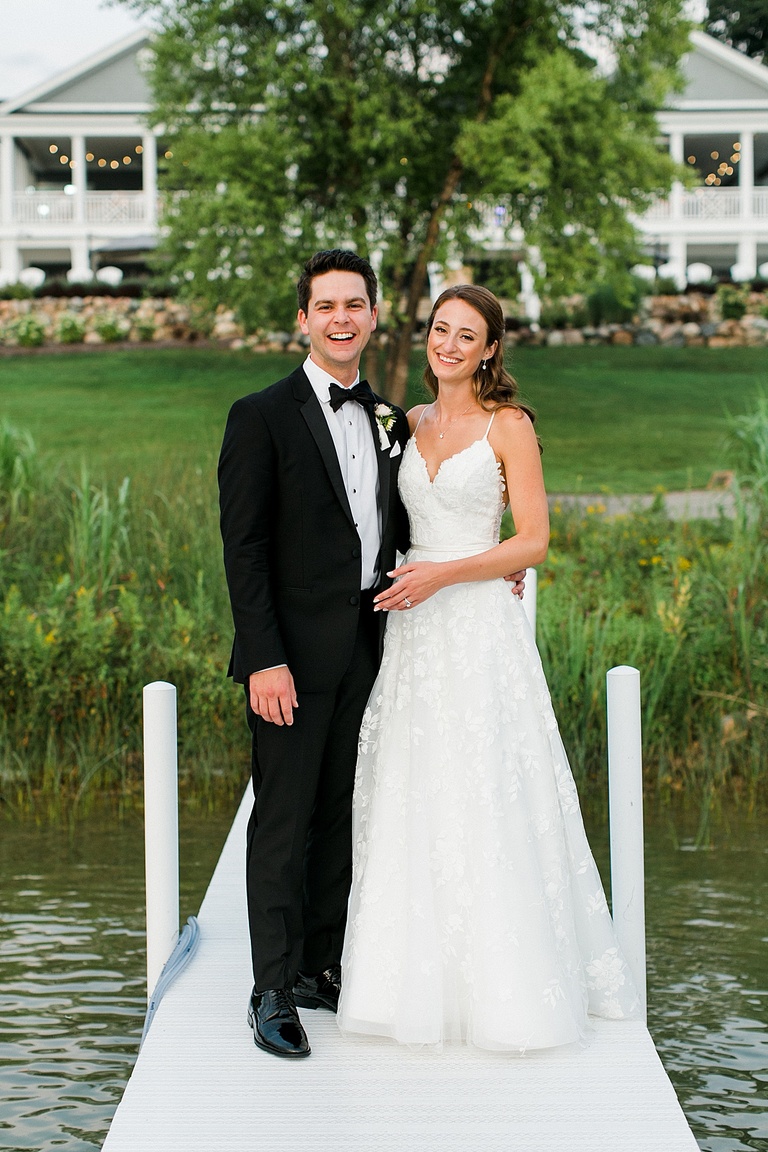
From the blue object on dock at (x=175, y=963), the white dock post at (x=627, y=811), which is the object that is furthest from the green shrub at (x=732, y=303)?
the blue object on dock at (x=175, y=963)

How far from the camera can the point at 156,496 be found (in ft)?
31.0

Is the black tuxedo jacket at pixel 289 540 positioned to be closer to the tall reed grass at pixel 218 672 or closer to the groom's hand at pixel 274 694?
the groom's hand at pixel 274 694

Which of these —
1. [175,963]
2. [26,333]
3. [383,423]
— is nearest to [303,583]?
[383,423]

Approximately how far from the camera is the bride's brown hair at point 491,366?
344 centimetres

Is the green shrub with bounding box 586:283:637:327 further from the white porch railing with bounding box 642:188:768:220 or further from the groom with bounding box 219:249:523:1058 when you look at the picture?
the groom with bounding box 219:249:523:1058

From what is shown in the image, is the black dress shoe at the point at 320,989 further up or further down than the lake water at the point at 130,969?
further up

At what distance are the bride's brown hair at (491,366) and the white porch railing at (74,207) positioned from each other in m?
24.3

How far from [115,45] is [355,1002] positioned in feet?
86.8

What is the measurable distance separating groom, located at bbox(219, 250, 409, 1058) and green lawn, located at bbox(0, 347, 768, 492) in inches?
454

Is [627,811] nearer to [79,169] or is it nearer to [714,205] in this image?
[79,169]

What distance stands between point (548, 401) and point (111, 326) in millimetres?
7468

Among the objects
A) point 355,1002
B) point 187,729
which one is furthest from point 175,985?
point 187,729

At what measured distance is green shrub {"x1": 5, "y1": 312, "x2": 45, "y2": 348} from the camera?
2248 centimetres

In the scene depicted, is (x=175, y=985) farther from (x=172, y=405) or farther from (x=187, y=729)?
(x=172, y=405)
